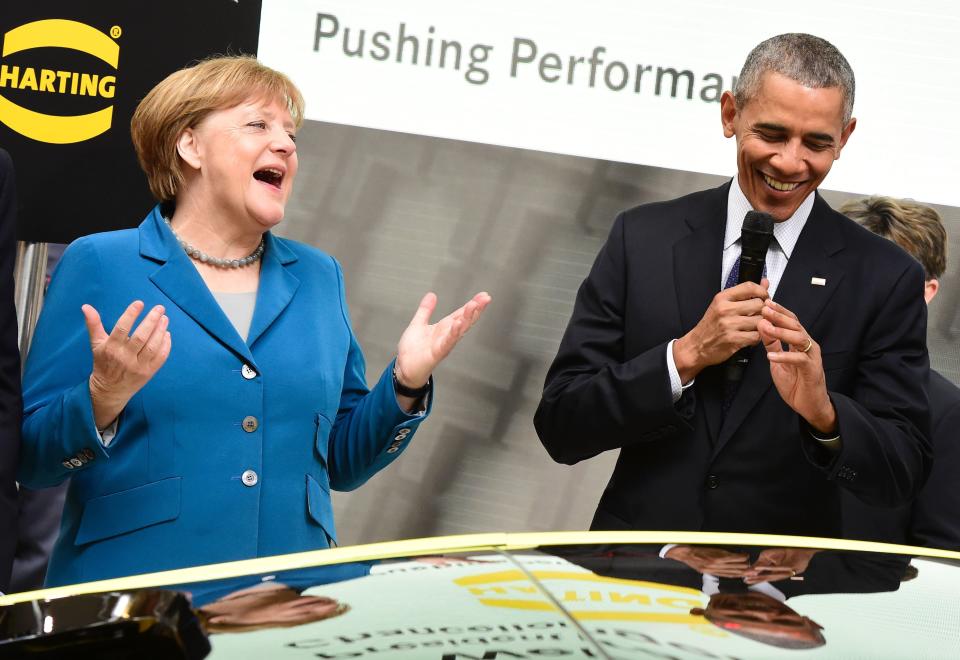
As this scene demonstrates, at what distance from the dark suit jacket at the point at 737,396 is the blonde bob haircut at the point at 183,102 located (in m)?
0.85

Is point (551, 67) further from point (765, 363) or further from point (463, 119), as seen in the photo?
point (765, 363)

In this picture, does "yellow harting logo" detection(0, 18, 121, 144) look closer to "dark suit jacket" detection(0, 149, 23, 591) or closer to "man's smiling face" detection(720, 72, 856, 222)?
"dark suit jacket" detection(0, 149, 23, 591)

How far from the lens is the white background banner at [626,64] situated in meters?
3.99

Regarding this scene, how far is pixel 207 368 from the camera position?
7.50ft

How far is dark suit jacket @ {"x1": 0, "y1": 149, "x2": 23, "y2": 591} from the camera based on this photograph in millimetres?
2146

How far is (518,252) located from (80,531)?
7.43 ft

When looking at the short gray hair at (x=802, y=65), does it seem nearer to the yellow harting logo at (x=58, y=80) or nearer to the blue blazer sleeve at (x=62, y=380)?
the blue blazer sleeve at (x=62, y=380)

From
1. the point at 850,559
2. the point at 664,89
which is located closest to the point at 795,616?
the point at 850,559

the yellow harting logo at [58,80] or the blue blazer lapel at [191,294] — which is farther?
the yellow harting logo at [58,80]

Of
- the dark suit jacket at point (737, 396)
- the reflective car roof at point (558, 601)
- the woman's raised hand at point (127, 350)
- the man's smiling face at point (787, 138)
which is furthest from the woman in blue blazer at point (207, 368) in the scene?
the reflective car roof at point (558, 601)

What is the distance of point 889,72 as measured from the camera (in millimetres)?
3992

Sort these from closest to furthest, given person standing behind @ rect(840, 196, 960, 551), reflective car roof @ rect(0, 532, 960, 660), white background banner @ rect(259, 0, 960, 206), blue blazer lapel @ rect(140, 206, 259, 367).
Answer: reflective car roof @ rect(0, 532, 960, 660) → blue blazer lapel @ rect(140, 206, 259, 367) → person standing behind @ rect(840, 196, 960, 551) → white background banner @ rect(259, 0, 960, 206)

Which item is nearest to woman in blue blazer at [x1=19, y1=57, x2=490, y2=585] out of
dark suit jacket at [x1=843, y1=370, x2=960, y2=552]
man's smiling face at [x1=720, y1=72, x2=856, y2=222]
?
man's smiling face at [x1=720, y1=72, x2=856, y2=222]

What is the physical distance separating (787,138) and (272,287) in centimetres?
112
